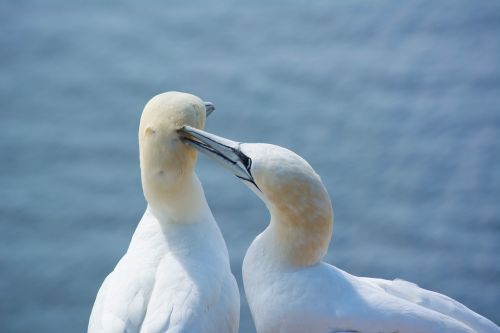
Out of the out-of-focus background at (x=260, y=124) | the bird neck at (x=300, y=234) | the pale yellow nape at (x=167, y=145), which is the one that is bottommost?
the bird neck at (x=300, y=234)

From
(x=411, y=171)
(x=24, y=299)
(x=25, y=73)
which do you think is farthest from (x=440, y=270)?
(x=25, y=73)

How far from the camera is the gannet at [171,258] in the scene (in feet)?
11.5

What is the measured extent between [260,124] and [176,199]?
1814mm

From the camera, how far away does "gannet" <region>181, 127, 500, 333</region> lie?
137 inches

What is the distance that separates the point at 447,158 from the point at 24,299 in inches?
92.6

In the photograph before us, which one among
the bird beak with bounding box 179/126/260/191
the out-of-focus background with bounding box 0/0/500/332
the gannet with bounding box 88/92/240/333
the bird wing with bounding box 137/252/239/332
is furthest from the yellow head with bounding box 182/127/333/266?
the out-of-focus background with bounding box 0/0/500/332

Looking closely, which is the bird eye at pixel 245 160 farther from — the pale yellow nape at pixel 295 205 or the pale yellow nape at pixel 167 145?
the pale yellow nape at pixel 167 145

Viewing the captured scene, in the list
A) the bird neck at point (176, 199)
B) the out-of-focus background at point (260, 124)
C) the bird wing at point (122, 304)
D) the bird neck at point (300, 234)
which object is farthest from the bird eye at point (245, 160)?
the out-of-focus background at point (260, 124)

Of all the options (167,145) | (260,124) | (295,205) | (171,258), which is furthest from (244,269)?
(260,124)

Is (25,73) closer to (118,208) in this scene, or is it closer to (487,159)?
(118,208)

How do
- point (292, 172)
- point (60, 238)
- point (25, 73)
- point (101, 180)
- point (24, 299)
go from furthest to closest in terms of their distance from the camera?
1. point (25, 73)
2. point (101, 180)
3. point (60, 238)
4. point (24, 299)
5. point (292, 172)

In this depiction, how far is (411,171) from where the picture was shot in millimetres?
5355

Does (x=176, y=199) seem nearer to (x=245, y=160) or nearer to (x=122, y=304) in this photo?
(x=245, y=160)

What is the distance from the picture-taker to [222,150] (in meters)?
3.64
